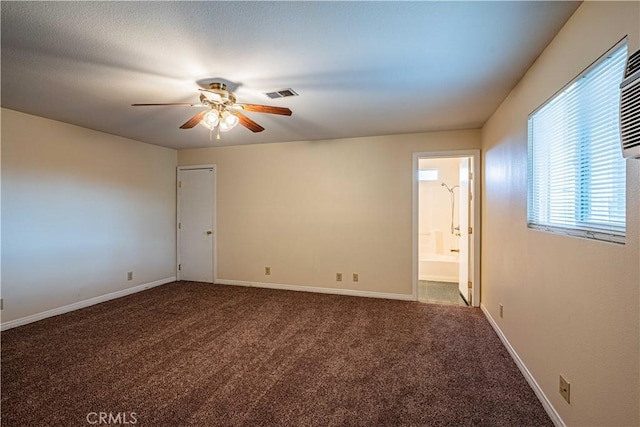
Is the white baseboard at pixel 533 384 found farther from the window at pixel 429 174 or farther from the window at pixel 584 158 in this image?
the window at pixel 429 174

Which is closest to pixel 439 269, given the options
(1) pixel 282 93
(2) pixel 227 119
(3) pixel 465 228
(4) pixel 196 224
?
(3) pixel 465 228

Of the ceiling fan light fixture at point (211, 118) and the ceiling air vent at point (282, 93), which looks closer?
the ceiling fan light fixture at point (211, 118)

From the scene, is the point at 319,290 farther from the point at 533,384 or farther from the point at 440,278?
the point at 533,384

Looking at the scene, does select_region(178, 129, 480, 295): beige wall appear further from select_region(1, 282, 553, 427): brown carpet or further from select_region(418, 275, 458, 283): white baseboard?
select_region(418, 275, 458, 283): white baseboard

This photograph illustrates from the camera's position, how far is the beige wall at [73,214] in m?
3.14

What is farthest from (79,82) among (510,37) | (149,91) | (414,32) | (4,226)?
(510,37)

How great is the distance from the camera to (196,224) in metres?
5.15

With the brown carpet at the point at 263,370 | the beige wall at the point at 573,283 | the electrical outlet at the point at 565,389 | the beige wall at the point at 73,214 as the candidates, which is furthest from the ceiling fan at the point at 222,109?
the electrical outlet at the point at 565,389

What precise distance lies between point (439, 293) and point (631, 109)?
4.05 metres

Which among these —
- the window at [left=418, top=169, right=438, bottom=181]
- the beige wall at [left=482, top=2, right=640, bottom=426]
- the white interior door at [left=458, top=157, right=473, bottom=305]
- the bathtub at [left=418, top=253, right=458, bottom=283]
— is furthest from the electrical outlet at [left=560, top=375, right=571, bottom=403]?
the window at [left=418, top=169, right=438, bottom=181]

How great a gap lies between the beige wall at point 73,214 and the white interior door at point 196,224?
0.34 m

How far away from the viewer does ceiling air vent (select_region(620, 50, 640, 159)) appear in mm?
1014

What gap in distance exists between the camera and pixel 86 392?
6.66 feet

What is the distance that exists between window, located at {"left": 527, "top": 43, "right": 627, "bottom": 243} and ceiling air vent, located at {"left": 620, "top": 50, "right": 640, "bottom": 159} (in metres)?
0.21
